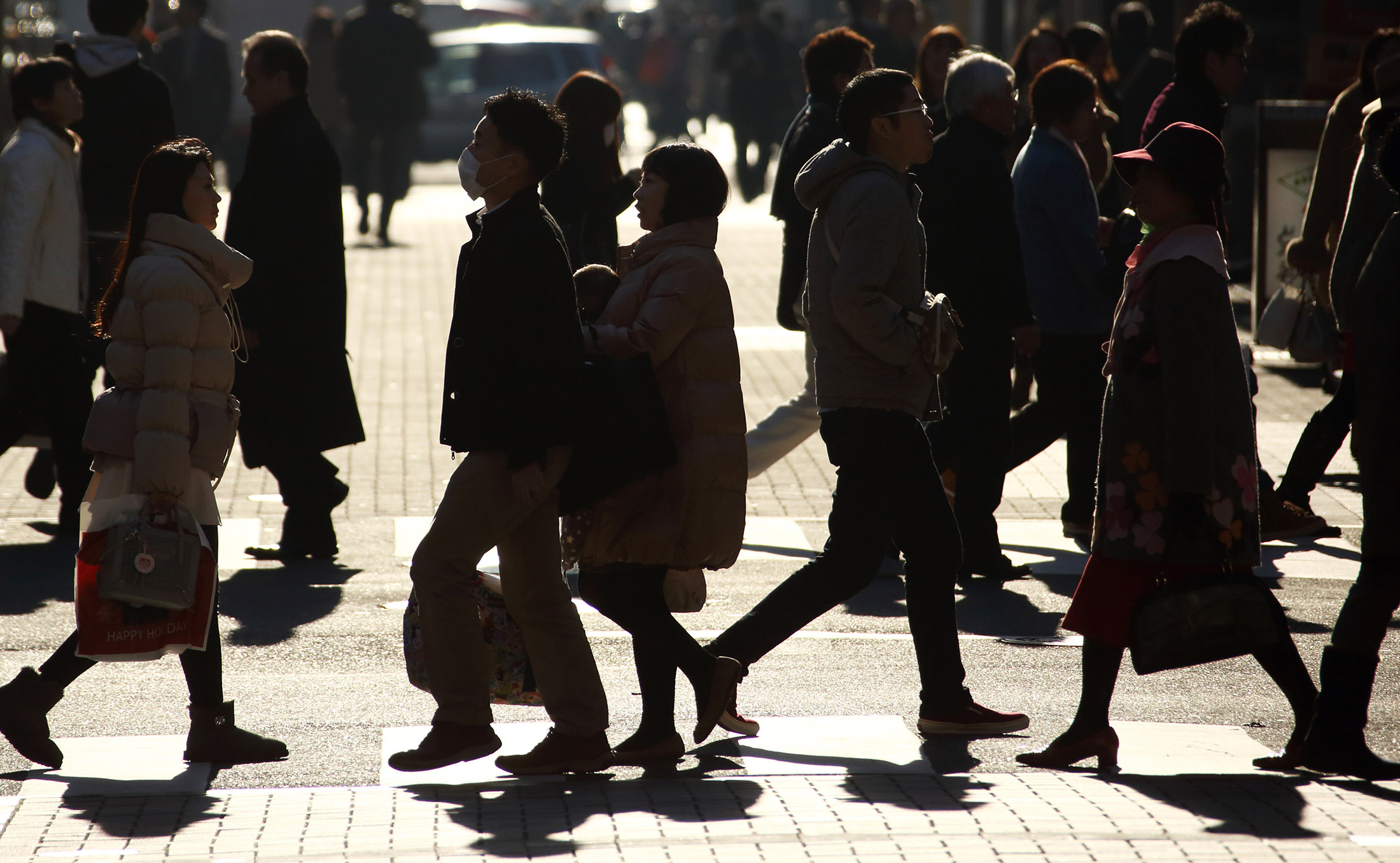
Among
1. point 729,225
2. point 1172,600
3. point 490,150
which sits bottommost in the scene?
point 729,225

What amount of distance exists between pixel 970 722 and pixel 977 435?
216cm

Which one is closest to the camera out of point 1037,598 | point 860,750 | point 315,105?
point 860,750

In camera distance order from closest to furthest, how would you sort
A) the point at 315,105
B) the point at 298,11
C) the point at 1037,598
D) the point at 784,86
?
the point at 1037,598 < the point at 315,105 < the point at 784,86 < the point at 298,11

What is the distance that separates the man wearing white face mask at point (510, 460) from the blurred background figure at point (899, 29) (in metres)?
12.4

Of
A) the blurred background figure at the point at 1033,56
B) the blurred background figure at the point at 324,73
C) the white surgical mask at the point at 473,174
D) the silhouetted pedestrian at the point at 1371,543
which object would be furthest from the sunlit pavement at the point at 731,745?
the blurred background figure at the point at 324,73

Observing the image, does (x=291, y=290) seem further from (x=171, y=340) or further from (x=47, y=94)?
(x=171, y=340)

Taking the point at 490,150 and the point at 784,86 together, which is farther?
the point at 784,86

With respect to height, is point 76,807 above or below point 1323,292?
below

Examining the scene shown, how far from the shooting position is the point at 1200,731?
5.66 metres

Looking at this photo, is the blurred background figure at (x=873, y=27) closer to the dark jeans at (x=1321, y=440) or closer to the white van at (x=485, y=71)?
the dark jeans at (x=1321, y=440)

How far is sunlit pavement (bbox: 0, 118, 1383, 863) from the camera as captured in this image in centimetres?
448

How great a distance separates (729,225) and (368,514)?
13.4 meters

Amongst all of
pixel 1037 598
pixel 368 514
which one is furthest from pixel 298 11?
pixel 1037 598

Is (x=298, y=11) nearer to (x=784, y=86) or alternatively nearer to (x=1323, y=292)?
(x=784, y=86)
